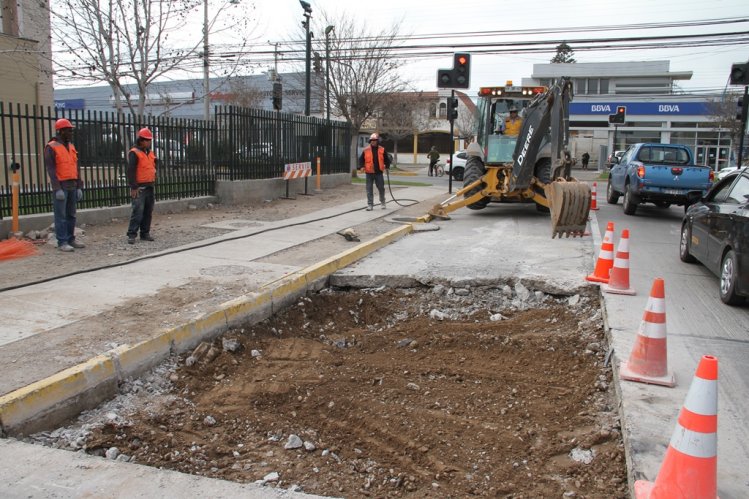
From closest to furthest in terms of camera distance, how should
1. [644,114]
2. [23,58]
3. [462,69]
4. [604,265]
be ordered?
[604,265]
[23,58]
[462,69]
[644,114]

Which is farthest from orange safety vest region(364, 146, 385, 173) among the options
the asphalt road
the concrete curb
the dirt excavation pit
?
the dirt excavation pit

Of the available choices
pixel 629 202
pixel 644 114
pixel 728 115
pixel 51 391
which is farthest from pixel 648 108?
pixel 51 391

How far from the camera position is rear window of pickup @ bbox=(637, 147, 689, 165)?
1505cm

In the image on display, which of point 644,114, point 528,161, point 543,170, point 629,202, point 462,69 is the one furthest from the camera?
point 644,114

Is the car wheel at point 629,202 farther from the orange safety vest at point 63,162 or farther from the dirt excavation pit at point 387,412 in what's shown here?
the orange safety vest at point 63,162

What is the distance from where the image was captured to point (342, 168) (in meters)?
23.0

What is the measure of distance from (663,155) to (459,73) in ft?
19.2

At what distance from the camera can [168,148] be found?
44.7 feet

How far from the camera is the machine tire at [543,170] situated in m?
13.1

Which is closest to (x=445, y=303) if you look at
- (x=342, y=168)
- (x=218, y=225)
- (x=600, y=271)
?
(x=600, y=271)

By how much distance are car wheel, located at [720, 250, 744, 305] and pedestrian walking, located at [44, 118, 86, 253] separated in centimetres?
866

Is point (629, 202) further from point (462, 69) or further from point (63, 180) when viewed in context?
point (63, 180)

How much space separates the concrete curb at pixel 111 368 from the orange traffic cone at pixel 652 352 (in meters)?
3.56

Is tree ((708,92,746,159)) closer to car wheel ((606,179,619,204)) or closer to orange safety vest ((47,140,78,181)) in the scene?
car wheel ((606,179,619,204))
